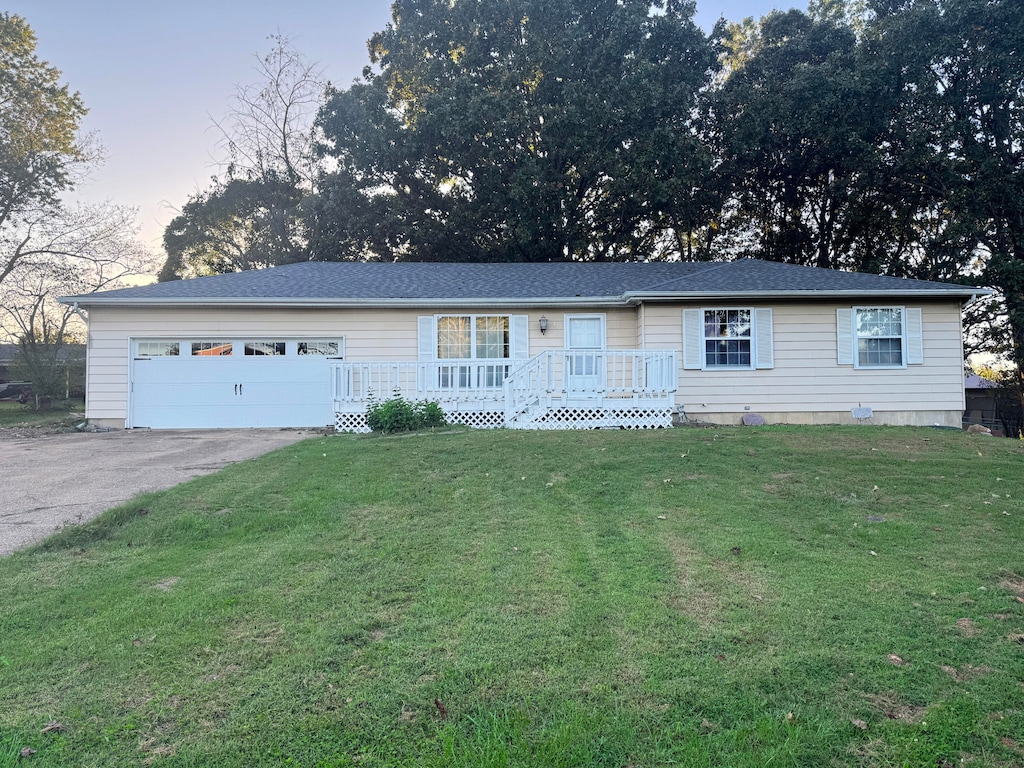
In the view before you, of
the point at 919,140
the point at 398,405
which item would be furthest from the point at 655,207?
the point at 398,405

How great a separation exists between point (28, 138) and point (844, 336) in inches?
1073

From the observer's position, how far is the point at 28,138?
21.9m

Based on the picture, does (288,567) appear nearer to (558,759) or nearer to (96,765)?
(96,765)

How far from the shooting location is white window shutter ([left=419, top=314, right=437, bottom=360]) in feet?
42.1

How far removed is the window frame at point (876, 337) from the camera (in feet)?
40.2

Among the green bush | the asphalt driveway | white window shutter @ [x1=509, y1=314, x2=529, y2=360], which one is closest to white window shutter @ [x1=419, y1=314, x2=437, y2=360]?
white window shutter @ [x1=509, y1=314, x2=529, y2=360]

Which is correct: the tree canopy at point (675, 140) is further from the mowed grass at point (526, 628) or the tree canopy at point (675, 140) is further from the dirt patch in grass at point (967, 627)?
the dirt patch in grass at point (967, 627)

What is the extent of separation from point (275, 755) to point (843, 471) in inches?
236

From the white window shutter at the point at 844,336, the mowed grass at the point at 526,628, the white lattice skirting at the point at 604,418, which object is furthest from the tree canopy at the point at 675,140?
the mowed grass at the point at 526,628

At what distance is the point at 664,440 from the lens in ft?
26.6

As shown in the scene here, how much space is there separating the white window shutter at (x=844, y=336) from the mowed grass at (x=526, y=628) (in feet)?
23.7

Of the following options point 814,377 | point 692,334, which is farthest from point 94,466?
point 814,377

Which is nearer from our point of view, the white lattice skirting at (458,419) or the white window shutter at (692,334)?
the white lattice skirting at (458,419)

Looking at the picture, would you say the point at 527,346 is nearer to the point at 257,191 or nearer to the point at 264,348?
the point at 264,348
